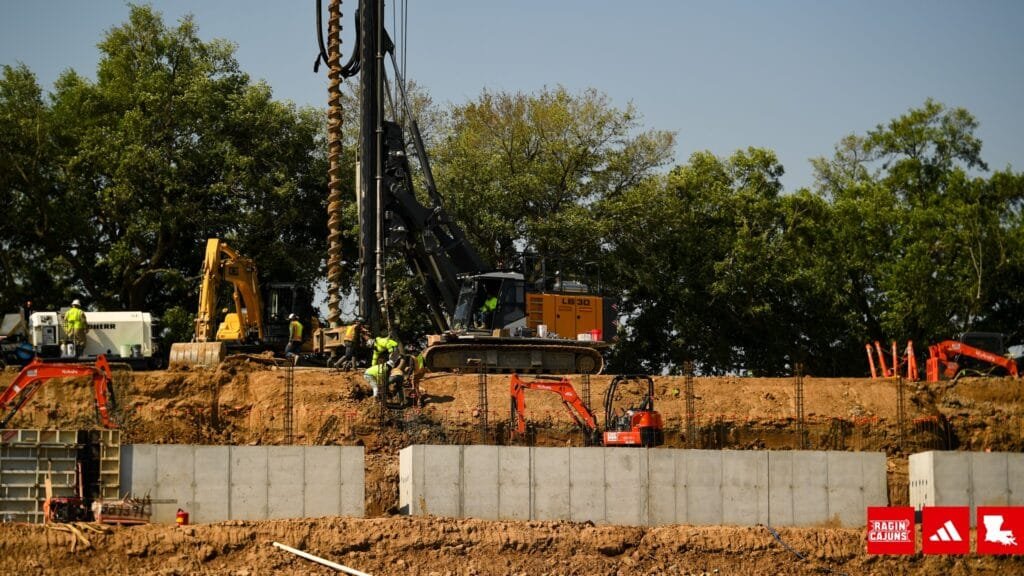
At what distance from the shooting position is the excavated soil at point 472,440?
1048 inches

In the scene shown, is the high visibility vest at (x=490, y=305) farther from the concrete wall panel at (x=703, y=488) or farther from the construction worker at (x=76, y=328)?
the construction worker at (x=76, y=328)

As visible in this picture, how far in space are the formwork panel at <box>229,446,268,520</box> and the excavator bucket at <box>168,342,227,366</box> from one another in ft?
29.3

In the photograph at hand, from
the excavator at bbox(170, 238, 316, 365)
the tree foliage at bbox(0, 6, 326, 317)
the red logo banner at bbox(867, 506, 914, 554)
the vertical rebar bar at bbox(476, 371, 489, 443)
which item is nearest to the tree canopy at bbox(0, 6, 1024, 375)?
the tree foliage at bbox(0, 6, 326, 317)

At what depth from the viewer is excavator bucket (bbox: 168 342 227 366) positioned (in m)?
37.2

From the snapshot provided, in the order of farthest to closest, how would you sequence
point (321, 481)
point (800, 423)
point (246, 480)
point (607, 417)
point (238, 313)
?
point (238, 313), point (800, 423), point (607, 417), point (321, 481), point (246, 480)

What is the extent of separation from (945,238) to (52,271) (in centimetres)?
2871

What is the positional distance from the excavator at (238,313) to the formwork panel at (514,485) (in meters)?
10.6

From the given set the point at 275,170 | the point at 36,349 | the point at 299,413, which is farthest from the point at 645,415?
the point at 275,170

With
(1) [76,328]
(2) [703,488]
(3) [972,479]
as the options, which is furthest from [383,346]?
(3) [972,479]

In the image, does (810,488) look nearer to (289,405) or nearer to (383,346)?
(383,346)

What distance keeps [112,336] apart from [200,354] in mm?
3385

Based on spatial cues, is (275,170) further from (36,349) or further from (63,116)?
(36,349)

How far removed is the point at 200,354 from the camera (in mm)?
37375

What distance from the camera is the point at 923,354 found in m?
49.7
